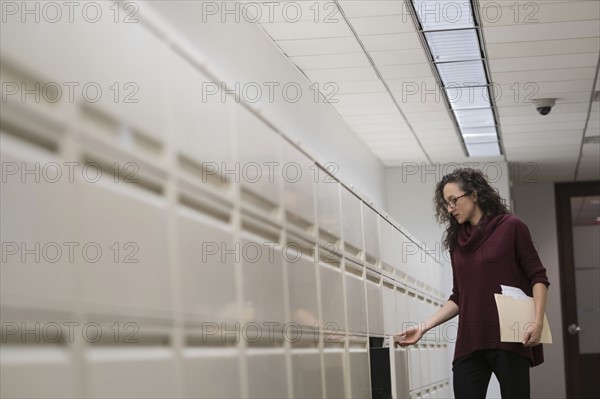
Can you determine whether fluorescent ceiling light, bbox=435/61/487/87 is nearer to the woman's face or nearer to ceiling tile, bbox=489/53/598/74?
ceiling tile, bbox=489/53/598/74

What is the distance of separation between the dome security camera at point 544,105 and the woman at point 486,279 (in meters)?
3.56

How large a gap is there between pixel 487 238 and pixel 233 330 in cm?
146

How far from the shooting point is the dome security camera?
673 centimetres

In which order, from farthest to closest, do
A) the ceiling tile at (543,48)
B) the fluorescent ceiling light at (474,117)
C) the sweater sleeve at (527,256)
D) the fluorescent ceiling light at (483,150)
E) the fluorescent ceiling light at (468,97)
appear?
the fluorescent ceiling light at (483,150)
the fluorescent ceiling light at (474,117)
the fluorescent ceiling light at (468,97)
the ceiling tile at (543,48)
the sweater sleeve at (527,256)

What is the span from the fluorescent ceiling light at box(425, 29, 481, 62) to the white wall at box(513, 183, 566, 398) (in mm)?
5030

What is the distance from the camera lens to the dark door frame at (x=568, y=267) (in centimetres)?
1016

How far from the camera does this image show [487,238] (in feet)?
10.8

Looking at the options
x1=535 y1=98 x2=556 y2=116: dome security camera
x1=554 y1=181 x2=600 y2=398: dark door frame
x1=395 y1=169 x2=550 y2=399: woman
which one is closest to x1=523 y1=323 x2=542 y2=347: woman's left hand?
x1=395 y1=169 x2=550 y2=399: woman

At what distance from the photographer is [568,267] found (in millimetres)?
10328

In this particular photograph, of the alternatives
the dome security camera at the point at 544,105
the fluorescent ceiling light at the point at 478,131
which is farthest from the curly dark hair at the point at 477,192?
the fluorescent ceiling light at the point at 478,131

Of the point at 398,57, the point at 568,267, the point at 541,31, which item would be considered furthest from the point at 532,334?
the point at 568,267

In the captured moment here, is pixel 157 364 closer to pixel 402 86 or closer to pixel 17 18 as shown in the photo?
pixel 17 18

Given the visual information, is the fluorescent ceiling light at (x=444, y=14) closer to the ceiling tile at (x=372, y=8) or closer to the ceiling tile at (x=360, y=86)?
the ceiling tile at (x=372, y=8)

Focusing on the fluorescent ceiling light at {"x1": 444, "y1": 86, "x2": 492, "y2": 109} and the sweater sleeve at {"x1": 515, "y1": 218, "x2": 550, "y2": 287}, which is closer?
the sweater sleeve at {"x1": 515, "y1": 218, "x2": 550, "y2": 287}
